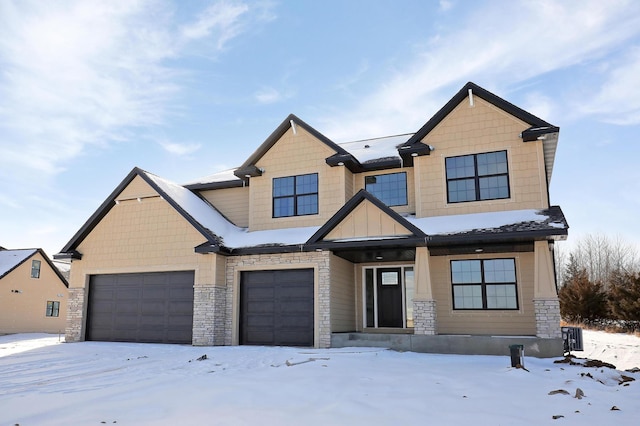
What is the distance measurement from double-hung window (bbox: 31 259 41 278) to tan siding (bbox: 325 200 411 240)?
→ 23945 mm

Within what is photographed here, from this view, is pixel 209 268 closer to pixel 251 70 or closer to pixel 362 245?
pixel 362 245

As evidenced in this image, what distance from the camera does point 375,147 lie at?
1958cm

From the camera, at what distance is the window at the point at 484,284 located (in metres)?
15.1

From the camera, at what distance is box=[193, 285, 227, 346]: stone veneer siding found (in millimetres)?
16469

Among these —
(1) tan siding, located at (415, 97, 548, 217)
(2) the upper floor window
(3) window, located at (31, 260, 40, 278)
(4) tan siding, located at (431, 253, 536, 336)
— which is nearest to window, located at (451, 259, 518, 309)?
(4) tan siding, located at (431, 253, 536, 336)

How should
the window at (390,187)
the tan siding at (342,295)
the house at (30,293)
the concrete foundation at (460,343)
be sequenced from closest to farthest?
the concrete foundation at (460,343), the tan siding at (342,295), the window at (390,187), the house at (30,293)

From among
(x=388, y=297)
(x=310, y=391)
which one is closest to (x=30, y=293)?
(x=388, y=297)

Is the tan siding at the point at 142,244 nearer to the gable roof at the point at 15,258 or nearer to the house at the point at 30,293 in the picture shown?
the gable roof at the point at 15,258

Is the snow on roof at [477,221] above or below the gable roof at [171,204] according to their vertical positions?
below

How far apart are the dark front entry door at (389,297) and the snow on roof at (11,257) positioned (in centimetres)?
2319

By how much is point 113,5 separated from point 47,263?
80.9ft

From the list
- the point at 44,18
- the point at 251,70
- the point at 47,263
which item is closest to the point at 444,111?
the point at 251,70

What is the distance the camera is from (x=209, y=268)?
55.5 ft

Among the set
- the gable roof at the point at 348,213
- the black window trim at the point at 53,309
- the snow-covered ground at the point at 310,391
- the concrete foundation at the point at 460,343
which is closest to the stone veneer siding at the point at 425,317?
the concrete foundation at the point at 460,343
